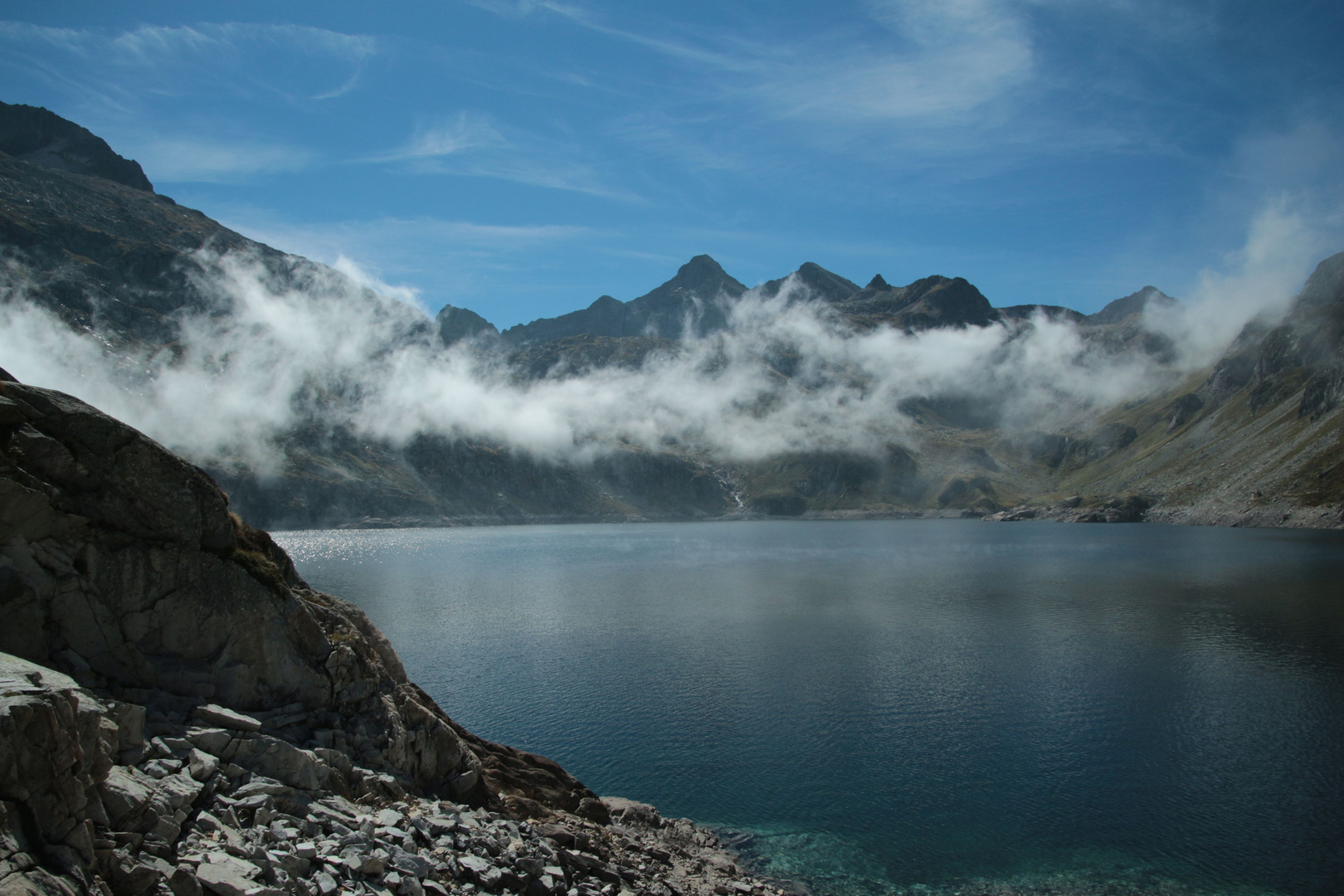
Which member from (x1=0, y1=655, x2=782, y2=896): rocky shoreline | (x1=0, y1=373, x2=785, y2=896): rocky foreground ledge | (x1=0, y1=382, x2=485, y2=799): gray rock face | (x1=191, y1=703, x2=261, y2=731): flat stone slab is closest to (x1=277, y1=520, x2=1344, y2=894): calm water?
(x1=0, y1=373, x2=785, y2=896): rocky foreground ledge

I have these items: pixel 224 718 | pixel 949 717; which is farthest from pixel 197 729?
pixel 949 717

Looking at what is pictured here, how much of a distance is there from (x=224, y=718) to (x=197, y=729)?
3.50ft

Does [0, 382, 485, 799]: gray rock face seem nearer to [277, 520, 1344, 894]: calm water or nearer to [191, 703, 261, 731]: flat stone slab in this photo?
[191, 703, 261, 731]: flat stone slab

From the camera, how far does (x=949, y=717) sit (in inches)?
2186

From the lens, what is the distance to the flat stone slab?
938 inches

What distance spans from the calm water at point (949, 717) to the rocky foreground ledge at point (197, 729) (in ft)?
39.5

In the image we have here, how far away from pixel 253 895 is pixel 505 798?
63.7ft

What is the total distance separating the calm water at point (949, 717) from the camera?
1455 inches

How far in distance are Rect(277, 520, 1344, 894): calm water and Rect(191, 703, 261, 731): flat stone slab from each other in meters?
25.1

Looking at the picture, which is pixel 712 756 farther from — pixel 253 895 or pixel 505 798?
pixel 253 895

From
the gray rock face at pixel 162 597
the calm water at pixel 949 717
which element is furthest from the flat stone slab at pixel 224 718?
the calm water at pixel 949 717

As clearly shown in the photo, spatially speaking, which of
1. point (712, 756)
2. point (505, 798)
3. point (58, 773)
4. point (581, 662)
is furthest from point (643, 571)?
point (58, 773)

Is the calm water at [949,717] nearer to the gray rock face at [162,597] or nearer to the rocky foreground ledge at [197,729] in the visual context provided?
the rocky foreground ledge at [197,729]

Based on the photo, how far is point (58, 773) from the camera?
50.9ft
